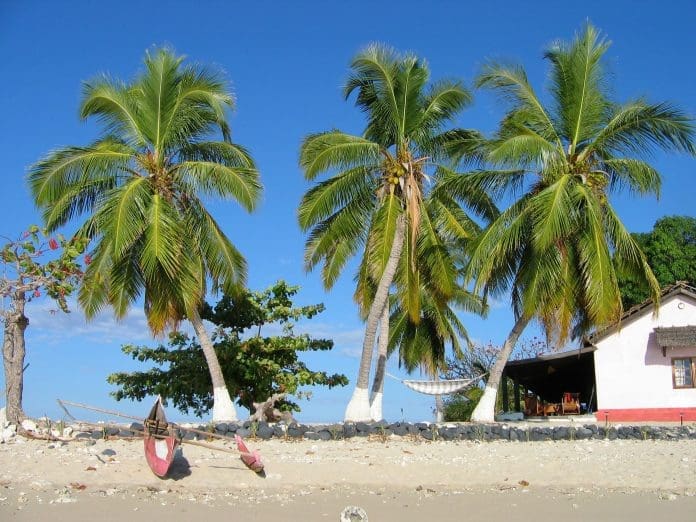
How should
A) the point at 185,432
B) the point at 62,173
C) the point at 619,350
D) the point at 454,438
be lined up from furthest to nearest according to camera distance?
the point at 619,350, the point at 62,173, the point at 454,438, the point at 185,432

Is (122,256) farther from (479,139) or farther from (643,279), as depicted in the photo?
(643,279)

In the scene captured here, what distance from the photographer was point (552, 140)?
63.0 feet

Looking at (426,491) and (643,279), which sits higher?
(643,279)

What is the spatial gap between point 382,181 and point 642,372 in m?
9.68

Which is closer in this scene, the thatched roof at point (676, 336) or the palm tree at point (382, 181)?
the palm tree at point (382, 181)

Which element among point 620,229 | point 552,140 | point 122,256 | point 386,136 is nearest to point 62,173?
point 122,256

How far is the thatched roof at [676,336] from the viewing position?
2195cm

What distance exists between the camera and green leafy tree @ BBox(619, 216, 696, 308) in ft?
102

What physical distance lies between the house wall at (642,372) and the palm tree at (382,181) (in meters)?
6.34

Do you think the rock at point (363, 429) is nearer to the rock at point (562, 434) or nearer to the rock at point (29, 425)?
the rock at point (562, 434)

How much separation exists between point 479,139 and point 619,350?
26.1 feet

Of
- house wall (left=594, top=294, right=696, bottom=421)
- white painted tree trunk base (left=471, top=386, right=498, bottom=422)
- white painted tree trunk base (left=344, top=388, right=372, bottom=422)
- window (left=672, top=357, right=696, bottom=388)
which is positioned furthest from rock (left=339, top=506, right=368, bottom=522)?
window (left=672, top=357, right=696, bottom=388)

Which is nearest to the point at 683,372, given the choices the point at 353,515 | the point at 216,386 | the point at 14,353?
the point at 216,386

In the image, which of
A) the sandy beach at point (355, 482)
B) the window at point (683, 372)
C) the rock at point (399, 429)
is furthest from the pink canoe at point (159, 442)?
the window at point (683, 372)
